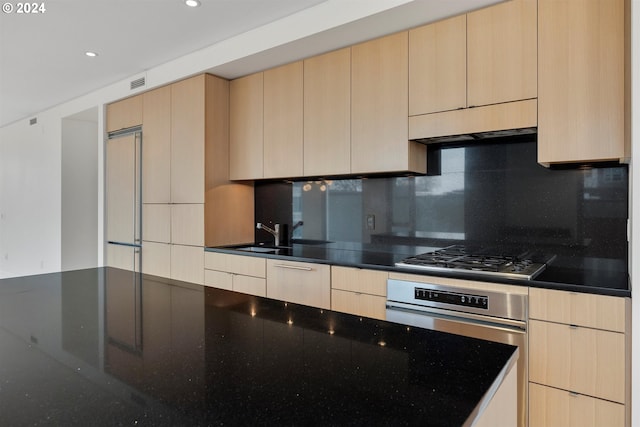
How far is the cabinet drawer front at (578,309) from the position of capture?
5.60ft

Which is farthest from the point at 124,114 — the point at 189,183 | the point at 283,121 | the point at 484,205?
the point at 484,205

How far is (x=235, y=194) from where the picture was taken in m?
3.70

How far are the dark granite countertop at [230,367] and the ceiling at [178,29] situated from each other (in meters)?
1.93

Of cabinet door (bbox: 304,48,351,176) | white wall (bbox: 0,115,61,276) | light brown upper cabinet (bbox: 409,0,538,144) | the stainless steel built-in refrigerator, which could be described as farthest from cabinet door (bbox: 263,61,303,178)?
white wall (bbox: 0,115,61,276)

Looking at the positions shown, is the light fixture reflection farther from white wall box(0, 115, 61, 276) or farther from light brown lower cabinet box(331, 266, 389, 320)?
white wall box(0, 115, 61, 276)

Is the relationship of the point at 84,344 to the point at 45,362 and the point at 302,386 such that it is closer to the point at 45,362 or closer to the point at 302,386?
the point at 45,362

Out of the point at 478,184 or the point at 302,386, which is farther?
the point at 478,184

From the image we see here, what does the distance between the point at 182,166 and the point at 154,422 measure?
322 cm

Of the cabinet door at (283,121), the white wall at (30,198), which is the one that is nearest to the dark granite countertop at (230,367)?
the cabinet door at (283,121)

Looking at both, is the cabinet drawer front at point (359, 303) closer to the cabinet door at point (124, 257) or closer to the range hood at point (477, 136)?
the range hood at point (477, 136)

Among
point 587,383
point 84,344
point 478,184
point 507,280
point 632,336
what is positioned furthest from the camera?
point 478,184

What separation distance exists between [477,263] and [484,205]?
55 cm

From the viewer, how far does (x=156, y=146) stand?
12.9 ft

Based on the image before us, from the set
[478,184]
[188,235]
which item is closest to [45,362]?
[478,184]
